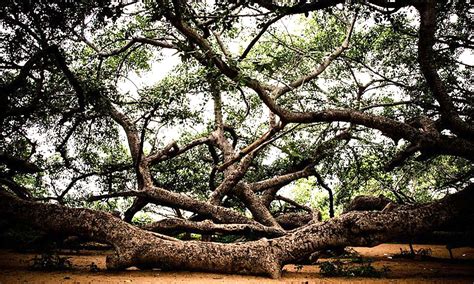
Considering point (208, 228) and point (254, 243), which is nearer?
point (254, 243)

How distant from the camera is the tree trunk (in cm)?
496

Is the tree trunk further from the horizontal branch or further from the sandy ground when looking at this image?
the horizontal branch

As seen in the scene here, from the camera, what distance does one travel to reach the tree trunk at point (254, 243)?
4957mm

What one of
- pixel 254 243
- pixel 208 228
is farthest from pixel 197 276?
pixel 208 228

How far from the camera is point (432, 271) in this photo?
18.2ft

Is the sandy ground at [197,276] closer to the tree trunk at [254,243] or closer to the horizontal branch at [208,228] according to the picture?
the tree trunk at [254,243]

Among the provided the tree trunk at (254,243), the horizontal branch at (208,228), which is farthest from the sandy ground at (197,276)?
the horizontal branch at (208,228)

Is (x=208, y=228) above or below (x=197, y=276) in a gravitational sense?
above

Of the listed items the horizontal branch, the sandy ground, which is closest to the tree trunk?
the sandy ground

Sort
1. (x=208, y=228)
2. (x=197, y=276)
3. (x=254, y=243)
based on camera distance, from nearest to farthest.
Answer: (x=197, y=276), (x=254, y=243), (x=208, y=228)

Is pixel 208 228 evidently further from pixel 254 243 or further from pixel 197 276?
pixel 197 276

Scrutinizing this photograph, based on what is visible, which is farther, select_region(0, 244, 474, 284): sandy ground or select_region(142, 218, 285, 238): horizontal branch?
select_region(142, 218, 285, 238): horizontal branch

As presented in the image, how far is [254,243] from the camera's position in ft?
17.0

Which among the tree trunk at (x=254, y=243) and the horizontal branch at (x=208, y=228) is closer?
the tree trunk at (x=254, y=243)
